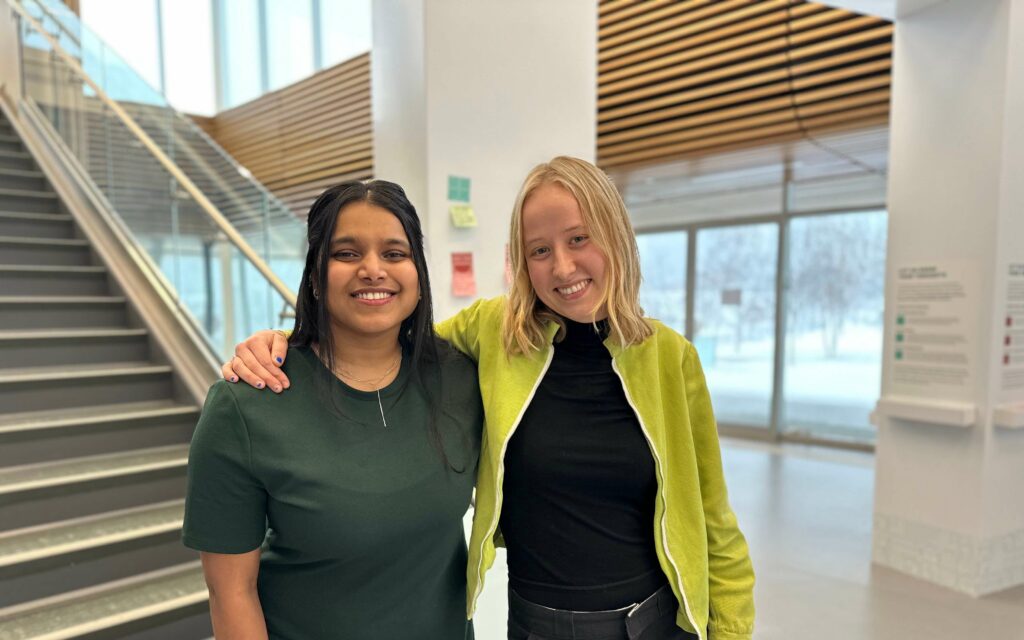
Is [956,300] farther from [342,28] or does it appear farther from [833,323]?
[342,28]

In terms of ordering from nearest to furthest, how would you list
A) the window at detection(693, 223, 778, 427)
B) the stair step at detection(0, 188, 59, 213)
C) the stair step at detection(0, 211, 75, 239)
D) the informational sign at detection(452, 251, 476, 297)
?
the informational sign at detection(452, 251, 476, 297) < the stair step at detection(0, 211, 75, 239) < the stair step at detection(0, 188, 59, 213) < the window at detection(693, 223, 778, 427)

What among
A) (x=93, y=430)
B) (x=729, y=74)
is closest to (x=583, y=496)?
(x=93, y=430)

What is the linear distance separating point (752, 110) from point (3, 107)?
625 cm

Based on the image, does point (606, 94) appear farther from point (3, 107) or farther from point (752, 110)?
point (3, 107)

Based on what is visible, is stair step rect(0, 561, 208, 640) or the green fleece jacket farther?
stair step rect(0, 561, 208, 640)

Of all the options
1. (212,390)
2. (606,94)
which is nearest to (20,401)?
(212,390)

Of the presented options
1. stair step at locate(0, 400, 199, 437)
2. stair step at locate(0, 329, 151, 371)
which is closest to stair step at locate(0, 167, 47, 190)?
stair step at locate(0, 329, 151, 371)

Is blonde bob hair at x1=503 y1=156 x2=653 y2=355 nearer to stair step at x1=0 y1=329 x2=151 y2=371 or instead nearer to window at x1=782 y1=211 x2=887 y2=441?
stair step at x1=0 y1=329 x2=151 y2=371

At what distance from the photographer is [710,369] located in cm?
859

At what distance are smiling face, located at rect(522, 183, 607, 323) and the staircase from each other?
2.21 m

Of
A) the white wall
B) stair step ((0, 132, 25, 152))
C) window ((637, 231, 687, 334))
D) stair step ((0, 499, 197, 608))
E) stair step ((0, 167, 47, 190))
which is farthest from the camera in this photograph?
window ((637, 231, 687, 334))

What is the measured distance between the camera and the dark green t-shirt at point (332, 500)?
1.11 meters

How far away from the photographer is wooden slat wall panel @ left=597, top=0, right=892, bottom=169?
13.9ft

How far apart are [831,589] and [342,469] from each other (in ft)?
11.1
